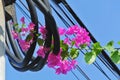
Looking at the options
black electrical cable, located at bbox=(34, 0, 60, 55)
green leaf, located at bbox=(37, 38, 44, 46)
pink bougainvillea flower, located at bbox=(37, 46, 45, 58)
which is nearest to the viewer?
black electrical cable, located at bbox=(34, 0, 60, 55)

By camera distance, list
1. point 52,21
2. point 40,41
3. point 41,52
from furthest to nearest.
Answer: point 40,41
point 41,52
point 52,21

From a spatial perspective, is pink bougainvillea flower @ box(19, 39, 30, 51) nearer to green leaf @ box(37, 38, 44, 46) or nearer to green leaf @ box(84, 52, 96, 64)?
green leaf @ box(37, 38, 44, 46)

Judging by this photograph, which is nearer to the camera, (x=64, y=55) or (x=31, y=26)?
(x=31, y=26)

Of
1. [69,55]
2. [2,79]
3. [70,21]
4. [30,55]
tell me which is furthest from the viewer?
[70,21]

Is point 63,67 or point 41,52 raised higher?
point 41,52

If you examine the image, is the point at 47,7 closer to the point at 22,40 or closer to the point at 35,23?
the point at 35,23

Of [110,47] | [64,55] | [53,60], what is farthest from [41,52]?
[110,47]

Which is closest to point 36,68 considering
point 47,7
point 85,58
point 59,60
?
point 59,60

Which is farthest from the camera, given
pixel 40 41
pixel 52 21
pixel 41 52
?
pixel 40 41

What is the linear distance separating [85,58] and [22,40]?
53cm

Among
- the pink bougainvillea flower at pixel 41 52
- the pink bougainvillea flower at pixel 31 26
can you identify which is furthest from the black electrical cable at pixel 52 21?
the pink bougainvillea flower at pixel 31 26

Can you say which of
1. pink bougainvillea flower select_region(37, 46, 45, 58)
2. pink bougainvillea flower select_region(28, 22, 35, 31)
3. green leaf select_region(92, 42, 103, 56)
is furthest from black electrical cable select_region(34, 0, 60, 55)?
green leaf select_region(92, 42, 103, 56)

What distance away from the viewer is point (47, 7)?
2580mm

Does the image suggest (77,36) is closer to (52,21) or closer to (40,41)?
(40,41)
